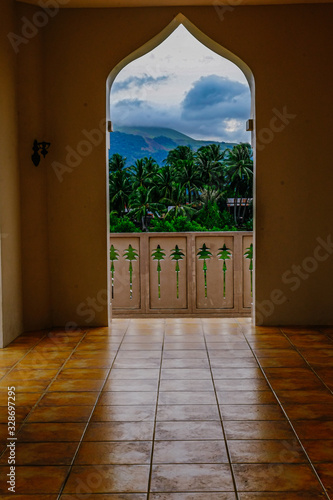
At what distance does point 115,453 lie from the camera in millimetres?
2674

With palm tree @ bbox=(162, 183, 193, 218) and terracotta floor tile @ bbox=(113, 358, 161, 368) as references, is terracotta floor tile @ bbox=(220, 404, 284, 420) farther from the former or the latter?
palm tree @ bbox=(162, 183, 193, 218)

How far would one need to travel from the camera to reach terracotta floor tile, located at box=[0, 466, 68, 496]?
7.59 ft

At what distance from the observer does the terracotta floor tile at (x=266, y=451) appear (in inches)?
102

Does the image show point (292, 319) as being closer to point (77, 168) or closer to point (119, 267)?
point (119, 267)

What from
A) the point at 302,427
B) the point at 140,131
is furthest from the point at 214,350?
the point at 140,131

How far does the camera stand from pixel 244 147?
15391 mm

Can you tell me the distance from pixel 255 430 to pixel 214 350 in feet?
6.04

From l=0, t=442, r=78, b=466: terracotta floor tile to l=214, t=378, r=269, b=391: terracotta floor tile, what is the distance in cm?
129

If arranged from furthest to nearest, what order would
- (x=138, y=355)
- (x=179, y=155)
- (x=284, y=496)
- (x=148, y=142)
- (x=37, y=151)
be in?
1. (x=148, y=142)
2. (x=179, y=155)
3. (x=37, y=151)
4. (x=138, y=355)
5. (x=284, y=496)

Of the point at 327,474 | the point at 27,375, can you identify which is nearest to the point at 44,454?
the point at 327,474

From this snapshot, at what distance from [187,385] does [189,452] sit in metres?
1.09

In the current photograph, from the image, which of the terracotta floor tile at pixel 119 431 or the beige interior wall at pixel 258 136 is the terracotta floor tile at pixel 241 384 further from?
the beige interior wall at pixel 258 136

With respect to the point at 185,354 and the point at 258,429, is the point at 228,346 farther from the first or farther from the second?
the point at 258,429

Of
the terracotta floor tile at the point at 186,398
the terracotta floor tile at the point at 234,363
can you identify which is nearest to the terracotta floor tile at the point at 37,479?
the terracotta floor tile at the point at 186,398
